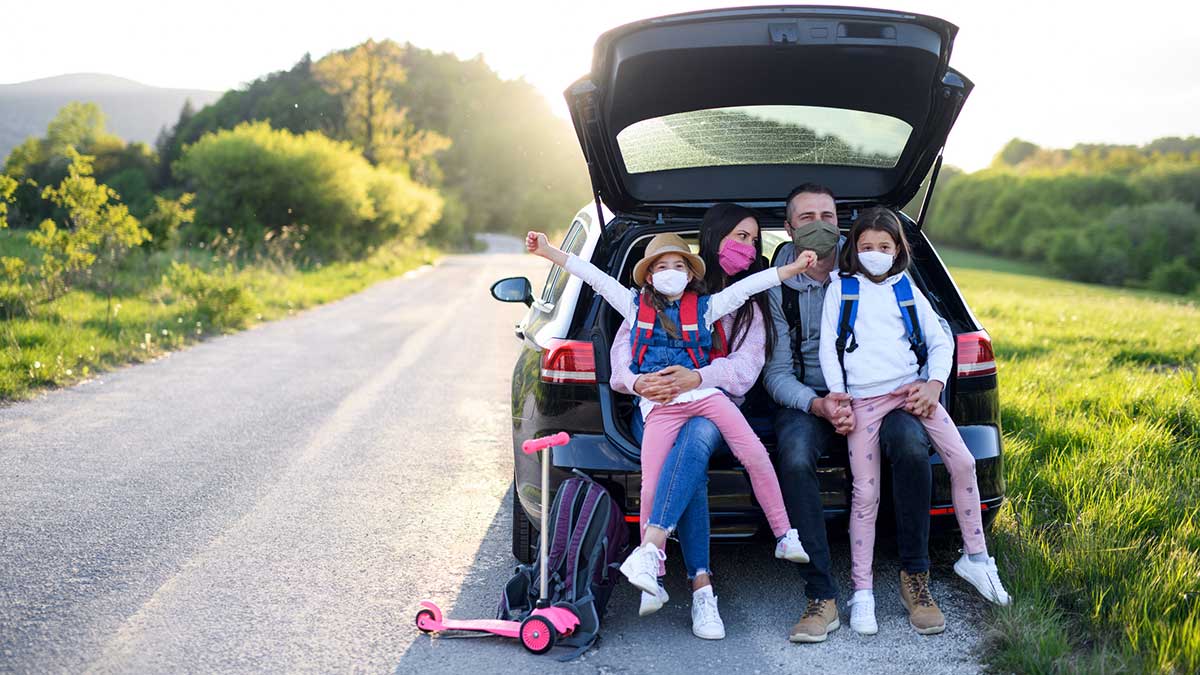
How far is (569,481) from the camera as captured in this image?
3.58 metres

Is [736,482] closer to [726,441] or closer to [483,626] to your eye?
[726,441]

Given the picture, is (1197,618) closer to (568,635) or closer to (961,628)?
(961,628)

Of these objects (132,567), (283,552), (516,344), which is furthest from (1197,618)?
(516,344)

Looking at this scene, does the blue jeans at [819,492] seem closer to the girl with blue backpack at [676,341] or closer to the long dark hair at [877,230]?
the girl with blue backpack at [676,341]

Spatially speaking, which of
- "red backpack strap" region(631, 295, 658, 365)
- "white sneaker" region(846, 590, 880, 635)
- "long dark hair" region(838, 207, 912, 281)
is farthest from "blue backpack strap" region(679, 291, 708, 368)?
"white sneaker" region(846, 590, 880, 635)

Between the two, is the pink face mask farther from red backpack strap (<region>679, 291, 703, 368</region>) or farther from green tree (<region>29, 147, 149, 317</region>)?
green tree (<region>29, 147, 149, 317</region>)

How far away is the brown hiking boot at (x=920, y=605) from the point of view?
3.46 metres

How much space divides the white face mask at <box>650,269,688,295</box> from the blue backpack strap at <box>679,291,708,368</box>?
3.2 inches

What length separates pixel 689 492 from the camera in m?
3.52

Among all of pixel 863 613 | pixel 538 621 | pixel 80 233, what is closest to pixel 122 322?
pixel 80 233

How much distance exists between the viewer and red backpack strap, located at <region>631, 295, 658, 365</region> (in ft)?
12.3

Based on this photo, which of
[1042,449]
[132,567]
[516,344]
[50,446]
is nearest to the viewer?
[132,567]

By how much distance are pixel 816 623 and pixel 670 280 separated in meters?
1.36

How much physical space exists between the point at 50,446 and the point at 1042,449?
600 centimetres
